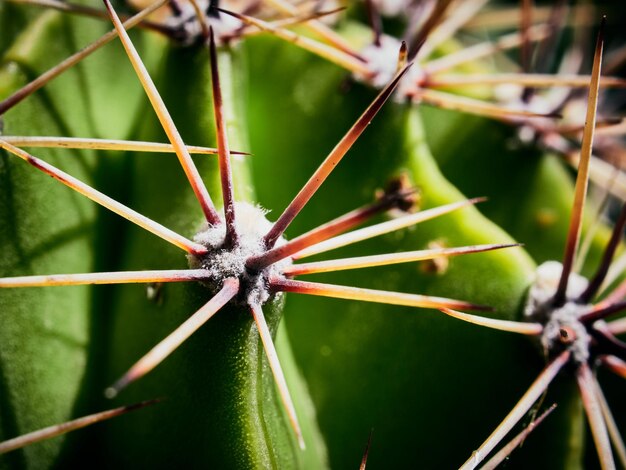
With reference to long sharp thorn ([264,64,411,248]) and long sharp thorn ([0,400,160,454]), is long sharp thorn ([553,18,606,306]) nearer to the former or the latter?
long sharp thorn ([264,64,411,248])

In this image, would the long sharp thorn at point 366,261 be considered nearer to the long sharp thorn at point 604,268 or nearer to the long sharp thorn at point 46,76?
the long sharp thorn at point 604,268

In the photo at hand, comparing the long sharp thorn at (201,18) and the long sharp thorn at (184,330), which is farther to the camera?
the long sharp thorn at (201,18)

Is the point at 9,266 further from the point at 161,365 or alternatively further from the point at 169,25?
the point at 169,25

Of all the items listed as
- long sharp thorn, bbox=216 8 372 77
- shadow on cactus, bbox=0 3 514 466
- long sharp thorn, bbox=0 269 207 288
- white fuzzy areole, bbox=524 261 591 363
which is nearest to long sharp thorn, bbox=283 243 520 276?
shadow on cactus, bbox=0 3 514 466

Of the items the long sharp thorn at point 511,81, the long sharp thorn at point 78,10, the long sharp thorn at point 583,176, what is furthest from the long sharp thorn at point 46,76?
the long sharp thorn at point 583,176

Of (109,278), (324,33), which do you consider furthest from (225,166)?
(324,33)
